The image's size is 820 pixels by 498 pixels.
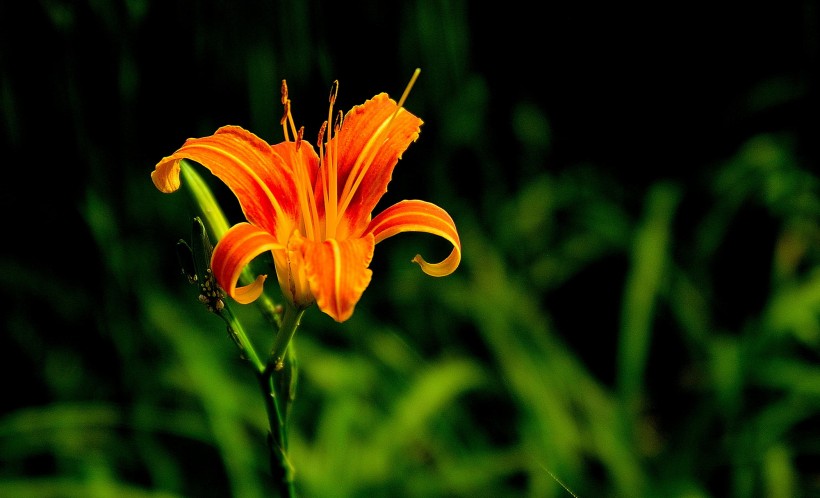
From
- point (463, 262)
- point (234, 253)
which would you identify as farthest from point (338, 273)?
point (463, 262)

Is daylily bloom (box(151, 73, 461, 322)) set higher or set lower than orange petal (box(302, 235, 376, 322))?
higher

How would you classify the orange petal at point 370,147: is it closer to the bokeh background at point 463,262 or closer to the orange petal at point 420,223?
the orange petal at point 420,223

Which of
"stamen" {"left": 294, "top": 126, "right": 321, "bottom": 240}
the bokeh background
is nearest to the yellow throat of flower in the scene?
"stamen" {"left": 294, "top": 126, "right": 321, "bottom": 240}

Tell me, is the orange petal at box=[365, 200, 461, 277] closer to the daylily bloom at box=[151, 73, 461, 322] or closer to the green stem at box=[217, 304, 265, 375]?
the daylily bloom at box=[151, 73, 461, 322]

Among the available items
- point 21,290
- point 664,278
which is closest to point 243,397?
point 21,290

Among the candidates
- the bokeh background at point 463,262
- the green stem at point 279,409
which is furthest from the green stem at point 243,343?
the bokeh background at point 463,262
